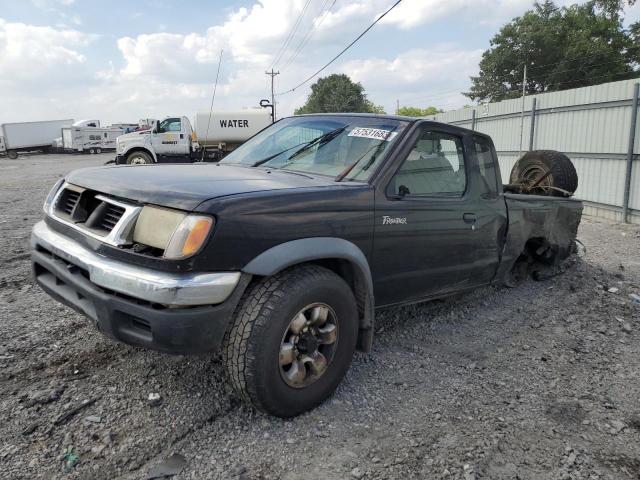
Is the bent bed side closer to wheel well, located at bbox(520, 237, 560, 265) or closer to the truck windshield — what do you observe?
wheel well, located at bbox(520, 237, 560, 265)

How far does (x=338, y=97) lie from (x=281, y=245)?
72.5 metres

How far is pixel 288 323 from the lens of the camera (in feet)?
8.25

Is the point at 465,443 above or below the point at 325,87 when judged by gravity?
below

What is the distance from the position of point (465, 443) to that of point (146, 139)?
1850cm

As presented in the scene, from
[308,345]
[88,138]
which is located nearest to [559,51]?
[88,138]

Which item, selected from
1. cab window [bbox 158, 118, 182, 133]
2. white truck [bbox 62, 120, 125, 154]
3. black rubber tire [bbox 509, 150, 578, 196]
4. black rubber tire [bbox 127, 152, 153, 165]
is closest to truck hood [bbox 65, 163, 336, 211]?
black rubber tire [bbox 509, 150, 578, 196]

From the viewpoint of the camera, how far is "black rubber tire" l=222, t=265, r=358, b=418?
7.97 ft

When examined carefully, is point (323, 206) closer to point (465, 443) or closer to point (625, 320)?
point (465, 443)

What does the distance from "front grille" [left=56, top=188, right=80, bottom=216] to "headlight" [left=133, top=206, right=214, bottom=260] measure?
86 cm

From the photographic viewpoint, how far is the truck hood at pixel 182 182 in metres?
2.42

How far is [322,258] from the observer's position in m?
2.68

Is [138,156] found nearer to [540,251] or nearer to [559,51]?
[540,251]

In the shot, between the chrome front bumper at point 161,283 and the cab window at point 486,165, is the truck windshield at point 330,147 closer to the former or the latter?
the cab window at point 486,165

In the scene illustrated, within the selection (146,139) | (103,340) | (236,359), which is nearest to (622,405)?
(236,359)
